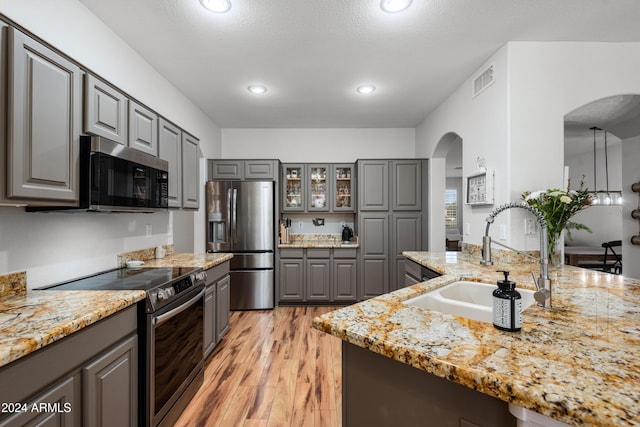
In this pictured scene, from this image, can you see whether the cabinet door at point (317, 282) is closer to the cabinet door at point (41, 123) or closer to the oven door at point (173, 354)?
the oven door at point (173, 354)

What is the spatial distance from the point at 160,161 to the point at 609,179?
786 centimetres

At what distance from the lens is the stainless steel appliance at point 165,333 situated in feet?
5.20

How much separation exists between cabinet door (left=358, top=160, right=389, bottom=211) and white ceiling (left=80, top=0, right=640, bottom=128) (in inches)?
43.3

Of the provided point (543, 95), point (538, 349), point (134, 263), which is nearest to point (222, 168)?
point (134, 263)

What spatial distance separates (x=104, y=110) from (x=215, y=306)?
1842 mm

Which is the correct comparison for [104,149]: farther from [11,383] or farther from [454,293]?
[454,293]

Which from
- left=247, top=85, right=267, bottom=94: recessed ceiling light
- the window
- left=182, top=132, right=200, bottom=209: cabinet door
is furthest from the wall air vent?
the window

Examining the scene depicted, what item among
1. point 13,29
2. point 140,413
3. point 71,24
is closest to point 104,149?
point 13,29

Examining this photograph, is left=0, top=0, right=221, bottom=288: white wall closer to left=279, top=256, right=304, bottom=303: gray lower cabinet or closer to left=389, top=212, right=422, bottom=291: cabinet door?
left=279, top=256, right=304, bottom=303: gray lower cabinet

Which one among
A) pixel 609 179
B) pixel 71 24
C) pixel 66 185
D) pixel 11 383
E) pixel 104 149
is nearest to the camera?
pixel 11 383

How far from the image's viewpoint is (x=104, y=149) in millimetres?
1628

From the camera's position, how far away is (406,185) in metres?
4.34

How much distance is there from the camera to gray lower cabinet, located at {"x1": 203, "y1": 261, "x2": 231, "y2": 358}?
258 centimetres

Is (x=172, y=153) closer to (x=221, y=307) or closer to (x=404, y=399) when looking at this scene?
(x=221, y=307)
